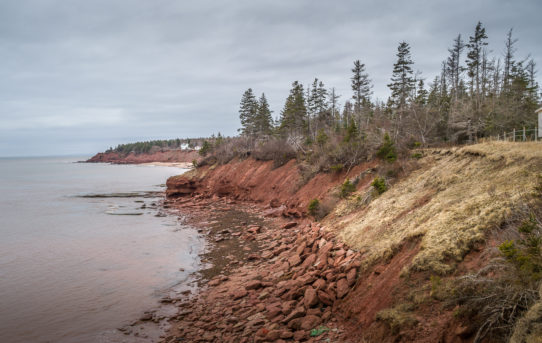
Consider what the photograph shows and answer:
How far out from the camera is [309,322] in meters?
7.31

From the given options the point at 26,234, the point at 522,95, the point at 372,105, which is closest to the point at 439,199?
the point at 26,234

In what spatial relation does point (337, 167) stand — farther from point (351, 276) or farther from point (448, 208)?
point (351, 276)

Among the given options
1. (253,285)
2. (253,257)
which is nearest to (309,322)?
(253,285)

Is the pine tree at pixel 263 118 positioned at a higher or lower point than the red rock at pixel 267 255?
higher

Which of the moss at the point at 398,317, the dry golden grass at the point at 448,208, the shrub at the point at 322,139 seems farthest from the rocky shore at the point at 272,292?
the shrub at the point at 322,139

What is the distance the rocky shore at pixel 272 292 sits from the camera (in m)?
7.46

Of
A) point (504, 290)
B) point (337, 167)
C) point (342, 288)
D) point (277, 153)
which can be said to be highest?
point (277, 153)

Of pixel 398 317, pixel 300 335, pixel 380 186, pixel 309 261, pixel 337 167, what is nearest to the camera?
pixel 398 317

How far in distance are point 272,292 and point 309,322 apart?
2740 mm

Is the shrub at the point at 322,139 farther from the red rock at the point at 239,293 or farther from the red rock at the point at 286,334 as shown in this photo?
the red rock at the point at 286,334

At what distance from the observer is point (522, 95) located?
3247cm

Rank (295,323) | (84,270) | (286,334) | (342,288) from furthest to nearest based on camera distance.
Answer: (84,270) → (342,288) → (295,323) → (286,334)

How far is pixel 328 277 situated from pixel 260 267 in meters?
4.50

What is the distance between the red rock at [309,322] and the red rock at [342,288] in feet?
3.29
